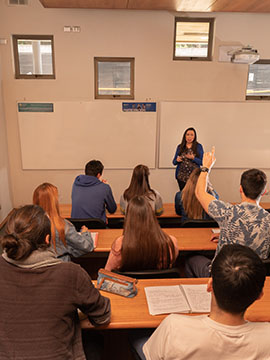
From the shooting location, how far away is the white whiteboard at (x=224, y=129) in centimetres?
538

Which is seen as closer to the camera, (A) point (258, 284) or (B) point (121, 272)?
(A) point (258, 284)

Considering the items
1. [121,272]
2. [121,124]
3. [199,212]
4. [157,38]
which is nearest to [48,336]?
[121,272]

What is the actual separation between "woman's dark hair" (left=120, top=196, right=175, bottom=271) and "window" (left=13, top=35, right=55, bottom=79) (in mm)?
3996

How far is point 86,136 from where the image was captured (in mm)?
5379

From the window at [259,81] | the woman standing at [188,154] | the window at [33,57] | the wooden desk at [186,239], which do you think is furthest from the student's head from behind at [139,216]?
the window at [259,81]

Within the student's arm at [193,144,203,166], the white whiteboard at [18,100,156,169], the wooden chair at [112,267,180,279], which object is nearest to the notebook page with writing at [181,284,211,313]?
the wooden chair at [112,267,180,279]

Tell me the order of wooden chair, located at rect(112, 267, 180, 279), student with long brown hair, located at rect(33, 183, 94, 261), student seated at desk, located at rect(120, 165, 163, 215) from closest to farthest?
1. wooden chair, located at rect(112, 267, 180, 279)
2. student with long brown hair, located at rect(33, 183, 94, 261)
3. student seated at desk, located at rect(120, 165, 163, 215)

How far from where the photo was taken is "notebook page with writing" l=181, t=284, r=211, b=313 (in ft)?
5.40

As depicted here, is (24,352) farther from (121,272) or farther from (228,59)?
(228,59)

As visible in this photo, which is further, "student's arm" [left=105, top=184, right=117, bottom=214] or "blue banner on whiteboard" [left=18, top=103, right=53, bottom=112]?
"blue banner on whiteboard" [left=18, top=103, right=53, bottom=112]

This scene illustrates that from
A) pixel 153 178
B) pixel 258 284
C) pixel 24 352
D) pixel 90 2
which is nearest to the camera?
pixel 258 284

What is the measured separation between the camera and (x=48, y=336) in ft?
4.16

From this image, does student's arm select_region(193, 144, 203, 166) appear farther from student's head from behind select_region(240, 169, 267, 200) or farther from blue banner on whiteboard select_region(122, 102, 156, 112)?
student's head from behind select_region(240, 169, 267, 200)

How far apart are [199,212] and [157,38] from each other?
11.1 feet
